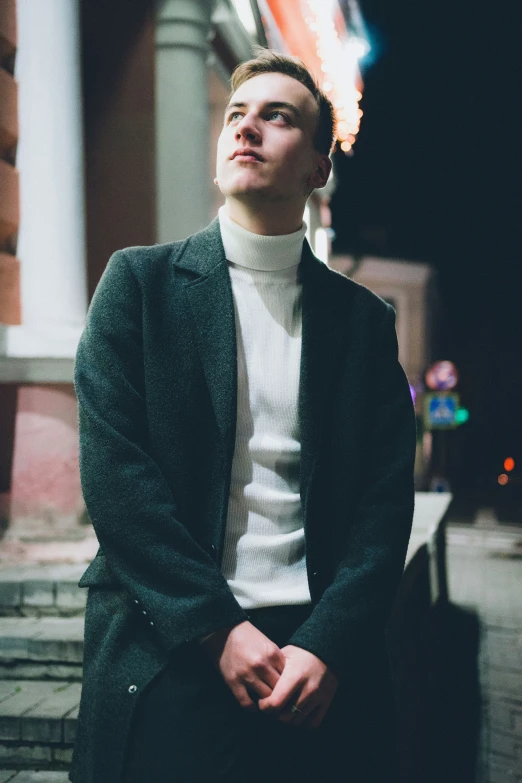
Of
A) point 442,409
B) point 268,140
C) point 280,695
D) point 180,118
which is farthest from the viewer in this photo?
point 442,409

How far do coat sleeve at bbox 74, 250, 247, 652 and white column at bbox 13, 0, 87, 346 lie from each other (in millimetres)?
2967

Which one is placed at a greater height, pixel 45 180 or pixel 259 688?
pixel 45 180

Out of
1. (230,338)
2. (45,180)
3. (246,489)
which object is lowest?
(246,489)

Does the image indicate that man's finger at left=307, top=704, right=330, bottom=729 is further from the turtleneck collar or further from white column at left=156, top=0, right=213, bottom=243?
white column at left=156, top=0, right=213, bottom=243

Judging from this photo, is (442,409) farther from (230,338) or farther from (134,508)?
(134,508)

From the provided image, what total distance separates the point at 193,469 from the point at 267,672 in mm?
447

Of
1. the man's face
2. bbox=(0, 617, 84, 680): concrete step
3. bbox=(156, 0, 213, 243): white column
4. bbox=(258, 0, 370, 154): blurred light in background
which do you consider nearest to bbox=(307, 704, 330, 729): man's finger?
the man's face

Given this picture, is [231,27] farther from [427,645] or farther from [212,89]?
[427,645]

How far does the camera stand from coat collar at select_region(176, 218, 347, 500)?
1.62 m

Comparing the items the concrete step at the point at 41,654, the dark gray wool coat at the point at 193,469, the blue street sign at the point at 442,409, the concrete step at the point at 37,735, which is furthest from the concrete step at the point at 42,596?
the blue street sign at the point at 442,409

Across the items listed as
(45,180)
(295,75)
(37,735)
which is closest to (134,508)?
(295,75)

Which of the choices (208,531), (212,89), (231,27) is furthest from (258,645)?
(212,89)

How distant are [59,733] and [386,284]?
29009mm

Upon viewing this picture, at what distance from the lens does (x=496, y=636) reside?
270 inches
